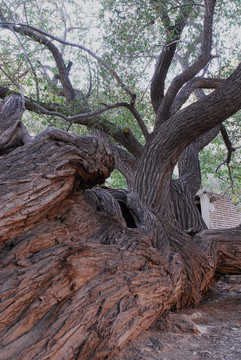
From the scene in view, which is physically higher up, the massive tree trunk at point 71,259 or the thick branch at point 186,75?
the thick branch at point 186,75

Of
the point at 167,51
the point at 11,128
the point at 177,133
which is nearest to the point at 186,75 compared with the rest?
the point at 167,51

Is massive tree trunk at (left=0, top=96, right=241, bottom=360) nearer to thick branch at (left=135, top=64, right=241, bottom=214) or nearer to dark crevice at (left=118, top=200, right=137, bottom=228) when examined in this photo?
dark crevice at (left=118, top=200, right=137, bottom=228)

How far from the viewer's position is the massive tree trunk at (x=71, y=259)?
90.8 inches

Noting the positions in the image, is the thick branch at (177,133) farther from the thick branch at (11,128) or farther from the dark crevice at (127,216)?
the thick branch at (11,128)

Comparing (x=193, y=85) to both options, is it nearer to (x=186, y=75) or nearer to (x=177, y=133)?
(x=186, y=75)

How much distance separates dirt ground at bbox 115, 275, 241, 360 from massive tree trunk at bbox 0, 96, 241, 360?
13 cm

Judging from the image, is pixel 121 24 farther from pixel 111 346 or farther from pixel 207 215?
pixel 207 215

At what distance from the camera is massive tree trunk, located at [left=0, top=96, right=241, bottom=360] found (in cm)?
231

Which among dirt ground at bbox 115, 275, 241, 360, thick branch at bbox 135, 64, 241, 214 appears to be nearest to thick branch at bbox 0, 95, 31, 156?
dirt ground at bbox 115, 275, 241, 360

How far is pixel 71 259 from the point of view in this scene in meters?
2.68

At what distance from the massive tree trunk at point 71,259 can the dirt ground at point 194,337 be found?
0.42 ft

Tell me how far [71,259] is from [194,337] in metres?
1.39

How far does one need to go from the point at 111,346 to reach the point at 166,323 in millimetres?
949

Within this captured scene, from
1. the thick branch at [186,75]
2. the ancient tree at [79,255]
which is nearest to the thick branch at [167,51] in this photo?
the thick branch at [186,75]
